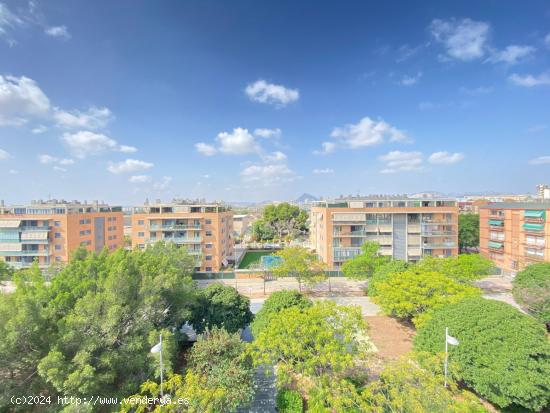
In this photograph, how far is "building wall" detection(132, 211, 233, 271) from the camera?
121 ft

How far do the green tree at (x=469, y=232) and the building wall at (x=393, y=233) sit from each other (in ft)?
35.9

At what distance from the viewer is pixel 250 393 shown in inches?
449

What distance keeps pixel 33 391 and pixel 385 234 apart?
38731 mm

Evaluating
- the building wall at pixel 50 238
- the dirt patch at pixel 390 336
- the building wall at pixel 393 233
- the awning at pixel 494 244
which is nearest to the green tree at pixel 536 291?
the dirt patch at pixel 390 336

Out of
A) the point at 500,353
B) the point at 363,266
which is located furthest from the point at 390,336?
the point at 363,266

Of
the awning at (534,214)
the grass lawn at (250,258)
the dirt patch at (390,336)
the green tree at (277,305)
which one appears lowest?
the dirt patch at (390,336)

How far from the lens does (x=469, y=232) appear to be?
4503 cm

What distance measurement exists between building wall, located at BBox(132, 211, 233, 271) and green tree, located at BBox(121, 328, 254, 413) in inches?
958

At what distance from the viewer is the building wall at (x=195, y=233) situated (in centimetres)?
3684

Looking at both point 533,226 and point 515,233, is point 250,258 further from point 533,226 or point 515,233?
point 533,226

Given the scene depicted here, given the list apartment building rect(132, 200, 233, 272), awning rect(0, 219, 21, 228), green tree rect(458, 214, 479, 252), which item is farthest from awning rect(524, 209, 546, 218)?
awning rect(0, 219, 21, 228)

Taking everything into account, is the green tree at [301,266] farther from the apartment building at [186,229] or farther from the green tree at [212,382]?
the green tree at [212,382]

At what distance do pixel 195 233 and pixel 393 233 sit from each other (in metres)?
30.5

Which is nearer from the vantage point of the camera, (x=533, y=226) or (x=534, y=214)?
(x=534, y=214)
